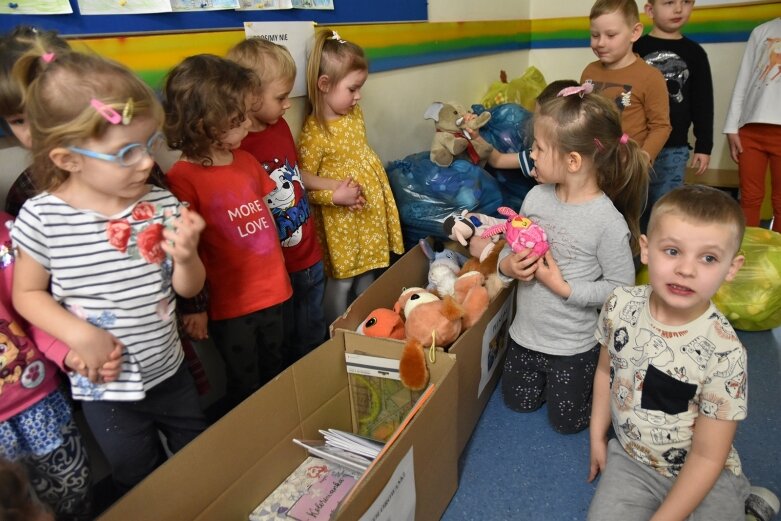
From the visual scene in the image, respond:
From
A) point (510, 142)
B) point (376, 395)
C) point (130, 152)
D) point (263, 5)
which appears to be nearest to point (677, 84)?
point (510, 142)

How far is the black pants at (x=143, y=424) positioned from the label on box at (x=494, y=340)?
847 mm

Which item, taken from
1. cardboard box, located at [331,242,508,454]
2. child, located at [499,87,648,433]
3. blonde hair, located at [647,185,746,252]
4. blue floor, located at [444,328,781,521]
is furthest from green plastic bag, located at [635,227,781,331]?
blonde hair, located at [647,185,746,252]

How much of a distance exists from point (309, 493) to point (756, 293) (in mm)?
1834

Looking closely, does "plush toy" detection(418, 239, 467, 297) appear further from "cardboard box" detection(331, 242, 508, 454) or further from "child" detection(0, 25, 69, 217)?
"child" detection(0, 25, 69, 217)

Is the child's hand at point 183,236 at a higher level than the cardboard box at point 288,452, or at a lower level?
higher

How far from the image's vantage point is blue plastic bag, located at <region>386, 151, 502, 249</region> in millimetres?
2059

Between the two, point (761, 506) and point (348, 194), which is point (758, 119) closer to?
point (761, 506)

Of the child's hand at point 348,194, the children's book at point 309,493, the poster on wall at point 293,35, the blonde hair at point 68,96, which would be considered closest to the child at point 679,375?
the children's book at point 309,493

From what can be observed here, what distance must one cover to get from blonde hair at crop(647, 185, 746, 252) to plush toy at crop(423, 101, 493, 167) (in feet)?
3.69

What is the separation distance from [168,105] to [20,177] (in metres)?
0.35

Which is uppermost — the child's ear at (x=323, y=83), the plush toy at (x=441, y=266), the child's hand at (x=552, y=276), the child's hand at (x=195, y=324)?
the child's ear at (x=323, y=83)

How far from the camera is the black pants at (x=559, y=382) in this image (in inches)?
65.7

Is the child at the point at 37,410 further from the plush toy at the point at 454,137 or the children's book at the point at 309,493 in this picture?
the plush toy at the point at 454,137

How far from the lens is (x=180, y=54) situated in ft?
4.68
